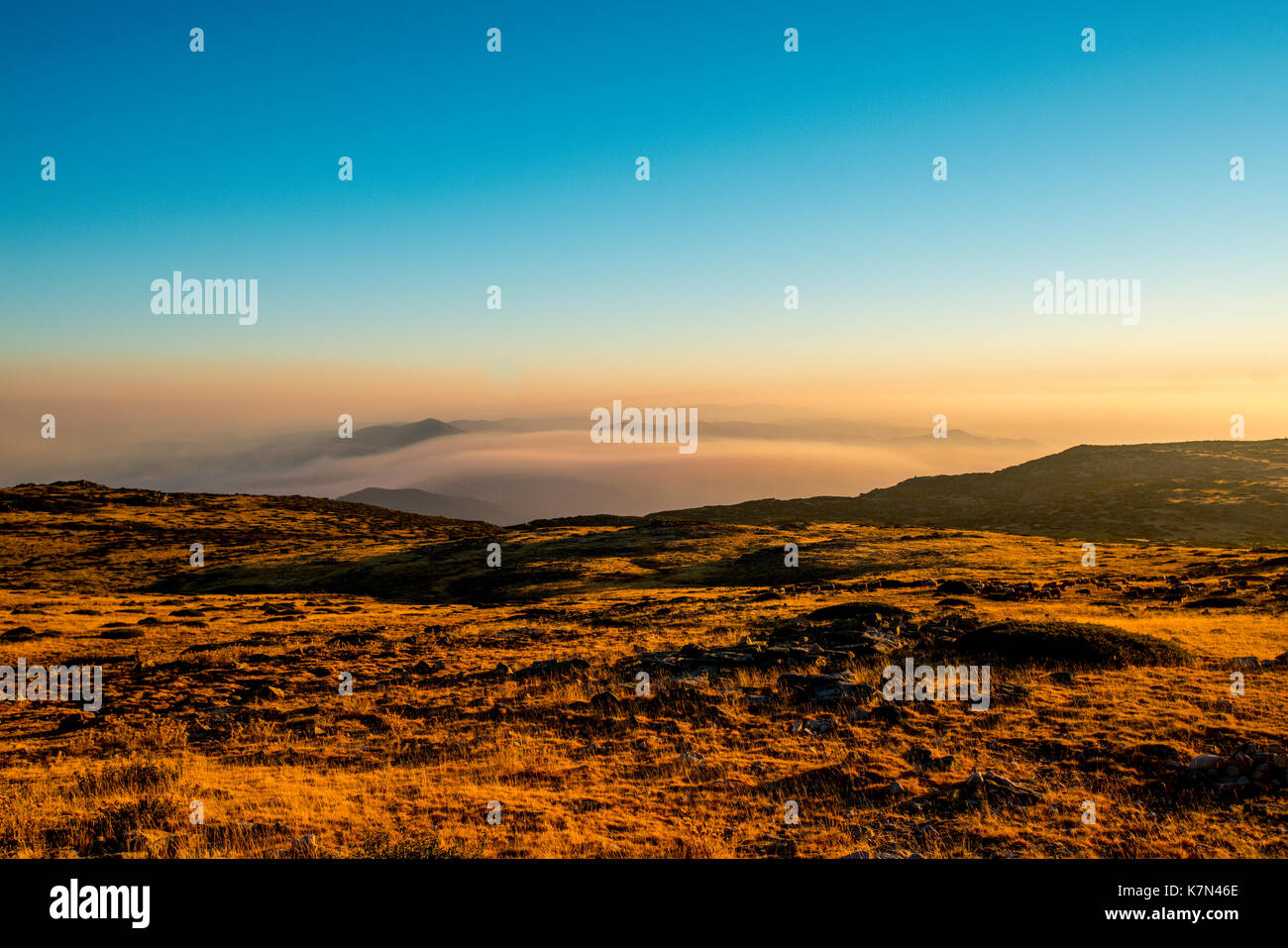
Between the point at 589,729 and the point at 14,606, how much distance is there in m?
55.2

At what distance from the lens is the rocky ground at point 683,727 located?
13445mm

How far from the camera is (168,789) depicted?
52.2ft

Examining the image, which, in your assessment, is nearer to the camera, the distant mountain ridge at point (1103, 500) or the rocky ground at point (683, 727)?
the rocky ground at point (683, 727)

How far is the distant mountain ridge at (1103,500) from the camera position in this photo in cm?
9600

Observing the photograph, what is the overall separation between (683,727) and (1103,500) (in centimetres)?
11821

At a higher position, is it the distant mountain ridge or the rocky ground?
the distant mountain ridge

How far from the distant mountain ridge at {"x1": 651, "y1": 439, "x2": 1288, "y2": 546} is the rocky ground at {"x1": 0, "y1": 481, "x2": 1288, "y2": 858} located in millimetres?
50240

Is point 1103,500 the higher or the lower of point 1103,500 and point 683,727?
the higher

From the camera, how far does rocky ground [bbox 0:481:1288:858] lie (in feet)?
44.1

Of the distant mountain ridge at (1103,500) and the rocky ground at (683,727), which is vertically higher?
the distant mountain ridge at (1103,500)

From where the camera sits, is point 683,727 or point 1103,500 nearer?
point 683,727

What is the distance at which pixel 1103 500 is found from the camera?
115375mm

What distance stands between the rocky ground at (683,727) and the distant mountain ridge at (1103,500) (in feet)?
165
